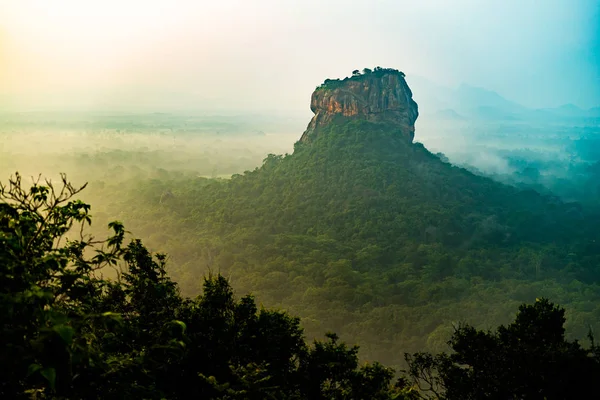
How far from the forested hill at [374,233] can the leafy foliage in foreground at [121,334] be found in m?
30.0

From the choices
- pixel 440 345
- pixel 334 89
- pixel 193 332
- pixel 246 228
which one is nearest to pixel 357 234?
pixel 246 228

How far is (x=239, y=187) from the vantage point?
92438 millimetres

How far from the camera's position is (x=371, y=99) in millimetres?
96812

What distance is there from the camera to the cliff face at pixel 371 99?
96.6 m

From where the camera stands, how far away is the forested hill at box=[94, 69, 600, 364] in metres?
49.4

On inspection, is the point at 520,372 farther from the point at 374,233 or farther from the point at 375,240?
the point at 374,233

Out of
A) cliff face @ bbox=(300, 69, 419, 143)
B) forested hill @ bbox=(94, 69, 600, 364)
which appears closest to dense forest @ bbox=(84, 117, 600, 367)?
forested hill @ bbox=(94, 69, 600, 364)

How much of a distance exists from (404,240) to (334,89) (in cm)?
4469

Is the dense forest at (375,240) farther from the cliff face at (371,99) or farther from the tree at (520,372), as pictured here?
the tree at (520,372)

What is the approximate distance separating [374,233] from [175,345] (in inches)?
2713

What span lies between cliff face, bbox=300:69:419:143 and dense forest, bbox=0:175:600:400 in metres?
81.6

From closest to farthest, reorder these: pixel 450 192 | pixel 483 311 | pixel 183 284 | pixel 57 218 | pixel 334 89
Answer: pixel 57 218 < pixel 483 311 < pixel 183 284 < pixel 450 192 < pixel 334 89

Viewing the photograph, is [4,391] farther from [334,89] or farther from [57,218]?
[334,89]

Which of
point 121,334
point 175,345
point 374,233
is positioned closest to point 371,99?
point 374,233
